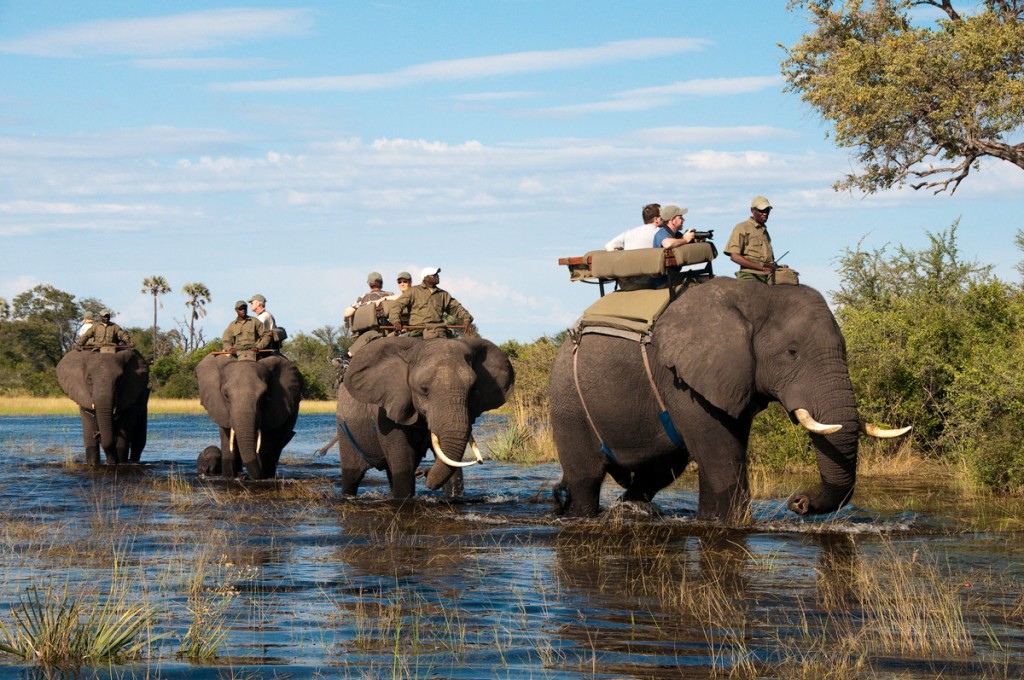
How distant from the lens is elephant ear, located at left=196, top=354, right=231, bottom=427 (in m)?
23.3

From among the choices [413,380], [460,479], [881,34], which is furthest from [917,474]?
[881,34]

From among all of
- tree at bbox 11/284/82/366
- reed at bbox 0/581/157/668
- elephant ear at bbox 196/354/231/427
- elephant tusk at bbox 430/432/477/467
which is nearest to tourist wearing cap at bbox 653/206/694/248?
elephant tusk at bbox 430/432/477/467

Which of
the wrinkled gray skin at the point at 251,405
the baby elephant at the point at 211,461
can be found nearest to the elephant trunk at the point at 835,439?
the wrinkled gray skin at the point at 251,405

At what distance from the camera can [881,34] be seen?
3203 cm

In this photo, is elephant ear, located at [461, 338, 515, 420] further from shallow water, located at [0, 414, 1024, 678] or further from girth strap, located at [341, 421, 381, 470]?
girth strap, located at [341, 421, 381, 470]

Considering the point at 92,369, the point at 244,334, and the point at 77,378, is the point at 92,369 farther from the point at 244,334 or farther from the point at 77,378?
the point at 244,334

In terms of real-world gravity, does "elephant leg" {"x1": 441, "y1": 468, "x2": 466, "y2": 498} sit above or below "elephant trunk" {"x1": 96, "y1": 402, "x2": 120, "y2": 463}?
below

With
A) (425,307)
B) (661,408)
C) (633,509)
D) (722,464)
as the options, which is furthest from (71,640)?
(425,307)

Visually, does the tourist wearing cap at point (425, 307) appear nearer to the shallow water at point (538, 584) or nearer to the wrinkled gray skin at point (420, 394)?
the wrinkled gray skin at point (420, 394)

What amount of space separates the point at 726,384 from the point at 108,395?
56.1ft

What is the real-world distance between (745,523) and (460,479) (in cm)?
591

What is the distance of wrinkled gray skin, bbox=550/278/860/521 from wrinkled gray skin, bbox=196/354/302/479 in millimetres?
9314

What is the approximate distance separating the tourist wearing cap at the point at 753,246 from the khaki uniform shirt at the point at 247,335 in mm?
11310

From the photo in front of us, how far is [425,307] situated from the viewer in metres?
17.7
